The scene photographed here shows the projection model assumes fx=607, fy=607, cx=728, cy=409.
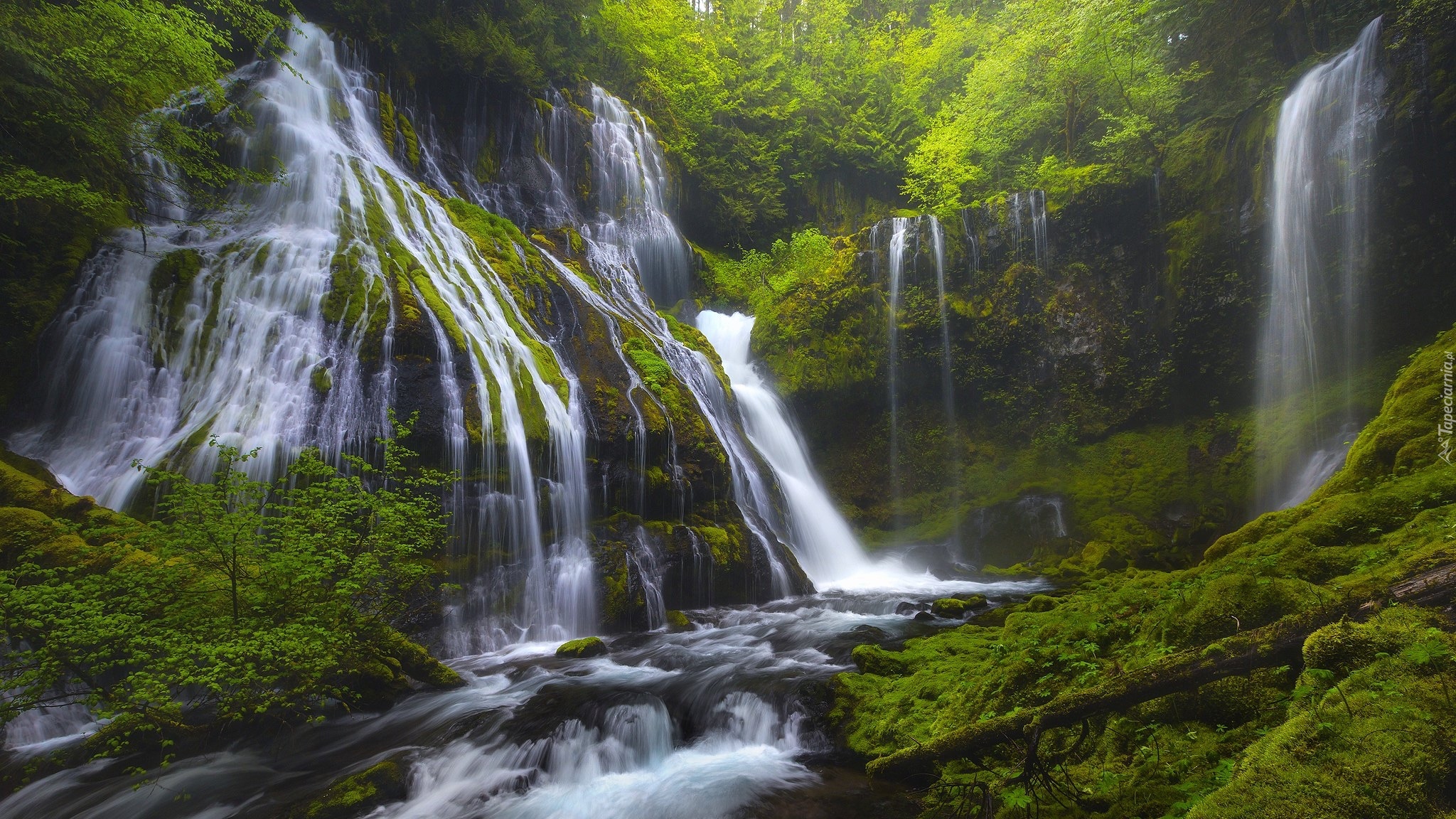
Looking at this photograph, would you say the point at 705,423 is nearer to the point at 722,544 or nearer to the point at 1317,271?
the point at 722,544

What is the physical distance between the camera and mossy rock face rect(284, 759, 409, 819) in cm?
476

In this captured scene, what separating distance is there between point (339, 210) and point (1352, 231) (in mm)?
19743

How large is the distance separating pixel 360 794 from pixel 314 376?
6.40 metres

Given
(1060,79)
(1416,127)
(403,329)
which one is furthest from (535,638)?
(1060,79)

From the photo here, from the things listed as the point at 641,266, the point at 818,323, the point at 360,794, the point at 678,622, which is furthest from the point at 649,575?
the point at 641,266

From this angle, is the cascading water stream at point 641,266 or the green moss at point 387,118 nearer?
the cascading water stream at point 641,266

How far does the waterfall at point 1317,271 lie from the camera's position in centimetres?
1115

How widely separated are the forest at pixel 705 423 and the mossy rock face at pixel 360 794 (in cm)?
3

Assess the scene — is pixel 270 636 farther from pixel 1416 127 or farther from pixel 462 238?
pixel 1416 127

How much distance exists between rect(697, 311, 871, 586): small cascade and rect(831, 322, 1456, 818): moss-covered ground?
7828 millimetres

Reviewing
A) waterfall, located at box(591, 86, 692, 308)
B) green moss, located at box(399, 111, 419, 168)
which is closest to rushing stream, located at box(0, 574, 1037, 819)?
green moss, located at box(399, 111, 419, 168)

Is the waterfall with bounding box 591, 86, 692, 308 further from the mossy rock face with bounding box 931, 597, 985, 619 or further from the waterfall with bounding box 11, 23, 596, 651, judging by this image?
the mossy rock face with bounding box 931, 597, 985, 619

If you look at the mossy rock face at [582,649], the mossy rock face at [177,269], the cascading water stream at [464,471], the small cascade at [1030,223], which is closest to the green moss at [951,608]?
the cascading water stream at [464,471]

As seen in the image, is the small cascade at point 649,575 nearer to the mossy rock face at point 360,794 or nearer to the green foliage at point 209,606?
the green foliage at point 209,606
